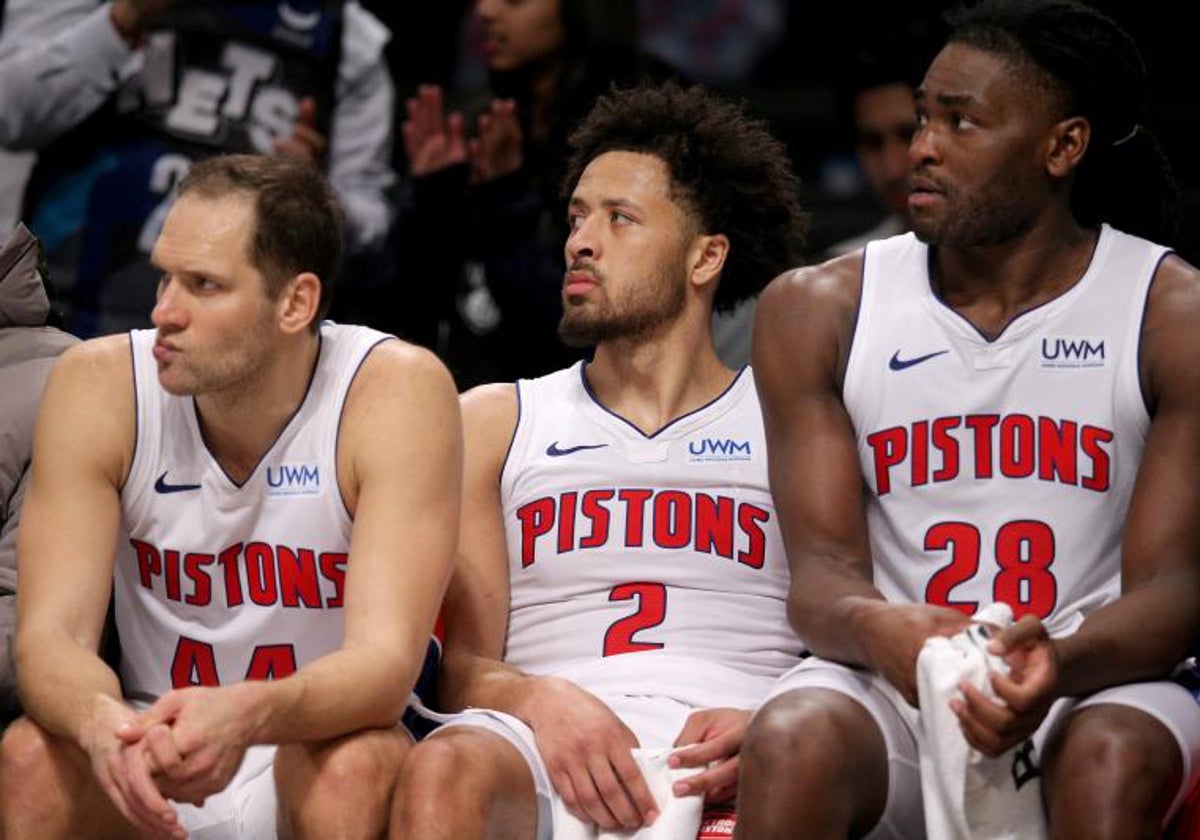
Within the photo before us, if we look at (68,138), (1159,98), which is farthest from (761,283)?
(1159,98)

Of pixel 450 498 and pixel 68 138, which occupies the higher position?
pixel 68 138

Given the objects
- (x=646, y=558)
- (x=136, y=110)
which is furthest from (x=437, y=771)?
(x=136, y=110)

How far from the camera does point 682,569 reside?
414 cm

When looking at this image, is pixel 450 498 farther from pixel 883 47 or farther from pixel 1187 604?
pixel 883 47

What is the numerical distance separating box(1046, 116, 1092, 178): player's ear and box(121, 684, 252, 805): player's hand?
166 cm

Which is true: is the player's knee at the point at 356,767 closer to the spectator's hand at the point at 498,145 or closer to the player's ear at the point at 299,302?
the player's ear at the point at 299,302

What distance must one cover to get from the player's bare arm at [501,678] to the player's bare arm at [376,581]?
0.85 ft

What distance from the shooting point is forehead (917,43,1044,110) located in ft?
12.7

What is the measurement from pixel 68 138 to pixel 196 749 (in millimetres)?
2502

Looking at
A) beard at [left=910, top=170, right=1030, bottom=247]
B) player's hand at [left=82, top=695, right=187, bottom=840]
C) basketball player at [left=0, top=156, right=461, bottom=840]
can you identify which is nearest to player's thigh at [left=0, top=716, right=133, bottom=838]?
basketball player at [left=0, top=156, right=461, bottom=840]

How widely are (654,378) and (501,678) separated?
71 cm

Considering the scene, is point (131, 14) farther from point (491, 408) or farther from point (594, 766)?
point (594, 766)

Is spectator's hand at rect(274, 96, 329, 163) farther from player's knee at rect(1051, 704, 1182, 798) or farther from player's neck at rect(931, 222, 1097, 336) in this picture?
player's knee at rect(1051, 704, 1182, 798)

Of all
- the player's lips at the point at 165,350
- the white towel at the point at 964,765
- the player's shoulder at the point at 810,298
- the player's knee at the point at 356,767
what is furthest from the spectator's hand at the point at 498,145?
the white towel at the point at 964,765
